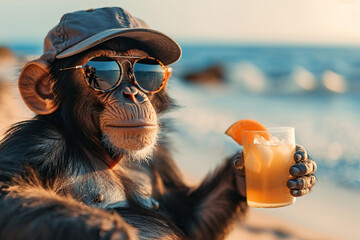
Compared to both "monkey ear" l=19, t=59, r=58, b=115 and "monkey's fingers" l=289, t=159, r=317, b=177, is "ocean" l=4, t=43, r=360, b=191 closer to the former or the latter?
"monkey ear" l=19, t=59, r=58, b=115

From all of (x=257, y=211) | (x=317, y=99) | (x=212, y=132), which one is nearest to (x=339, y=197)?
(x=257, y=211)

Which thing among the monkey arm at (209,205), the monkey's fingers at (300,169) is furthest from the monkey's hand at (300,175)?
the monkey arm at (209,205)

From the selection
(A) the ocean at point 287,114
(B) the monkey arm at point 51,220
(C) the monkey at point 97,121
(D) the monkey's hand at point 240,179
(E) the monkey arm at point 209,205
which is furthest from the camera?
(A) the ocean at point 287,114

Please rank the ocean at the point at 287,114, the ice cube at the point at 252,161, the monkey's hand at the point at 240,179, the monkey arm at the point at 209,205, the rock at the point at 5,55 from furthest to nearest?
1. the rock at the point at 5,55
2. the ocean at the point at 287,114
3. the monkey arm at the point at 209,205
4. the monkey's hand at the point at 240,179
5. the ice cube at the point at 252,161

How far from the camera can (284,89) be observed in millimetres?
17406

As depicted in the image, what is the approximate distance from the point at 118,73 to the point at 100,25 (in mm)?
302

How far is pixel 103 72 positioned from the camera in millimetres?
2342

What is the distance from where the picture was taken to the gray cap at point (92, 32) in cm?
230

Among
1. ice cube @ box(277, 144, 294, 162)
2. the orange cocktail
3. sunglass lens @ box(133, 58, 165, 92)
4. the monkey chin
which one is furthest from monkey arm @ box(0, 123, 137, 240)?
ice cube @ box(277, 144, 294, 162)

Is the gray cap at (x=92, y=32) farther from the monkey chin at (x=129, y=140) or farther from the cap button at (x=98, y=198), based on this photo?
the cap button at (x=98, y=198)

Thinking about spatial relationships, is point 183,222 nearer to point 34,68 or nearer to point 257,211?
point 34,68

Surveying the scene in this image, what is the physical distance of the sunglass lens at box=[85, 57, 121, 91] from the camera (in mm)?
2342

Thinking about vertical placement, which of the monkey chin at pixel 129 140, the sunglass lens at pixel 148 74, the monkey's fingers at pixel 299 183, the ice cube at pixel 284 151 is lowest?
the monkey's fingers at pixel 299 183

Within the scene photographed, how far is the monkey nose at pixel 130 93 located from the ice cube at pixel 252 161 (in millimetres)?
680
